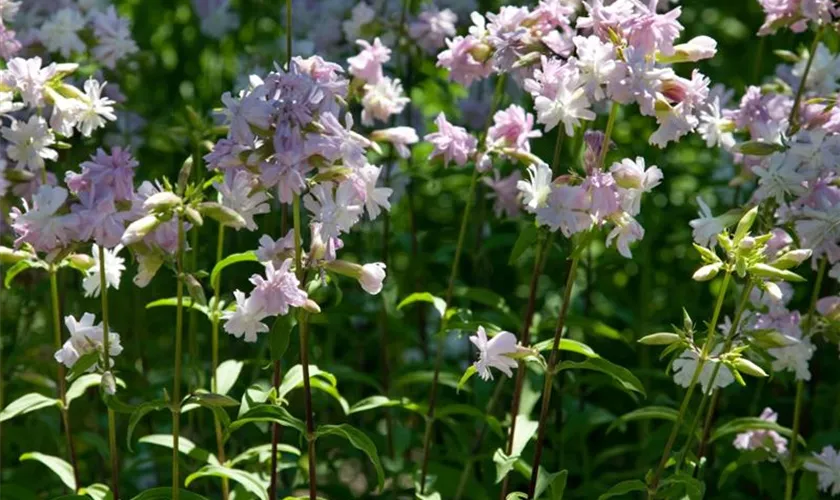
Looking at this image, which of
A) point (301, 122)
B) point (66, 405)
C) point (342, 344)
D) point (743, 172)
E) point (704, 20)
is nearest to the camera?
point (301, 122)

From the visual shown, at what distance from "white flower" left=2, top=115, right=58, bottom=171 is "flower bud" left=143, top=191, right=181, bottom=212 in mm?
480

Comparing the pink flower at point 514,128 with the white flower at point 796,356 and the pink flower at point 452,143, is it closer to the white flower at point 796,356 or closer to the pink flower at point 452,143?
the pink flower at point 452,143

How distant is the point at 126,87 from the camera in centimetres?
369

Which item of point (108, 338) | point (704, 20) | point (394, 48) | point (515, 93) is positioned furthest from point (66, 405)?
point (704, 20)

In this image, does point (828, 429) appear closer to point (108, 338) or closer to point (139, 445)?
point (139, 445)

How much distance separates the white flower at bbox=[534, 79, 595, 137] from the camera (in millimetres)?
1900

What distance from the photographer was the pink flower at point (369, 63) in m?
2.51

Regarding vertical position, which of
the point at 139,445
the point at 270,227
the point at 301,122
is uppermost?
the point at 301,122

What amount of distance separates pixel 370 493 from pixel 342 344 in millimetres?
706

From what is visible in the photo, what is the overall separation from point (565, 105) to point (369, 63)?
27.5 inches

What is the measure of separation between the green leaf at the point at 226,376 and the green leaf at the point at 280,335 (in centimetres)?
48

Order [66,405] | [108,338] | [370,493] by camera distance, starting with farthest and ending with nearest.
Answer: [370,493] → [66,405] → [108,338]

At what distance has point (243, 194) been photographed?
1914mm

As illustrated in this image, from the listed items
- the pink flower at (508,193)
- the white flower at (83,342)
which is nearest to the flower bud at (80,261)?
the white flower at (83,342)
